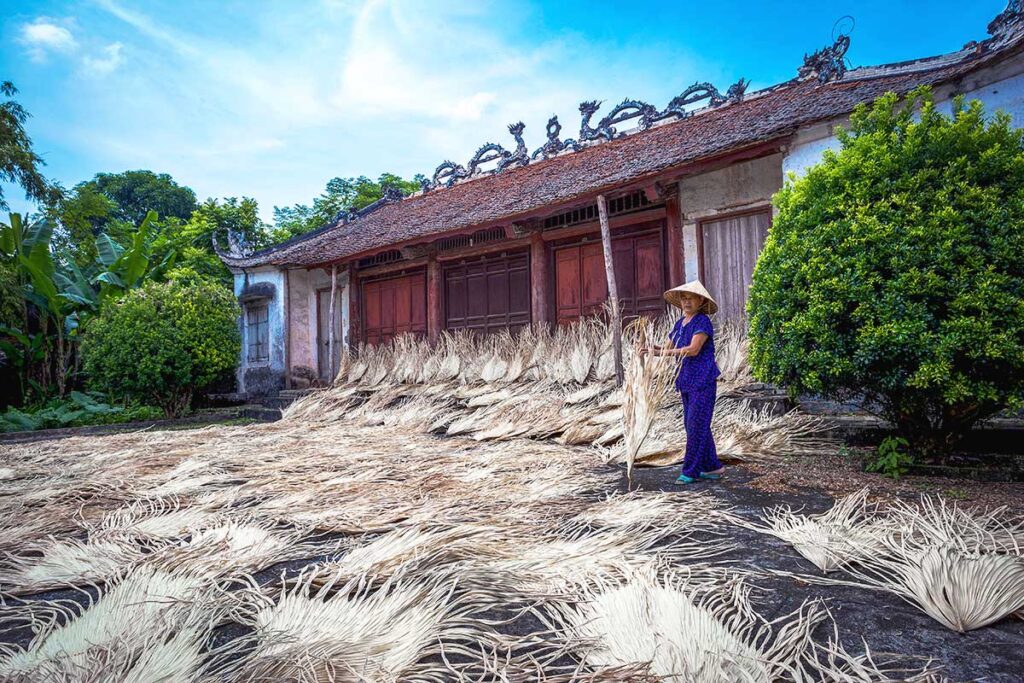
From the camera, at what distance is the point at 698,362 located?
3.43 m

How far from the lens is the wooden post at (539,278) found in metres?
7.73

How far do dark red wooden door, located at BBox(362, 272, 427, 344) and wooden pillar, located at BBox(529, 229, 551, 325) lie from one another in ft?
7.42

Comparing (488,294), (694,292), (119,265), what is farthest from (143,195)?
(694,292)

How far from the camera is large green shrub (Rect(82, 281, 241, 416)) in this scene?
844cm

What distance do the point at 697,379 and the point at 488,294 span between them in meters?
5.41

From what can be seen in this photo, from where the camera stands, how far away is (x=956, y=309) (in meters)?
2.87

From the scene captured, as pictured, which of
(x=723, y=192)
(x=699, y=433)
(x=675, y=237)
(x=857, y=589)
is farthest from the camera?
(x=675, y=237)

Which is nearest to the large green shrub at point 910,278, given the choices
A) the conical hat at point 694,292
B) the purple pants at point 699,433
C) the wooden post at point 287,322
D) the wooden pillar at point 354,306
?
the conical hat at point 694,292

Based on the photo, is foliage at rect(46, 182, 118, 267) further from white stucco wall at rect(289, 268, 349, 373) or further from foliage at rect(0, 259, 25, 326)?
white stucco wall at rect(289, 268, 349, 373)

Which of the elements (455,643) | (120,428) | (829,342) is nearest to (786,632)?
(455,643)

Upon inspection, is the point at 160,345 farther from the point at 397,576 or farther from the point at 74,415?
the point at 397,576

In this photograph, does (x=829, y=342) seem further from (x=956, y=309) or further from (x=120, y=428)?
(x=120, y=428)

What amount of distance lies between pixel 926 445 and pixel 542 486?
2.16 m

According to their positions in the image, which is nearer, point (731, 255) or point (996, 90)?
point (996, 90)
